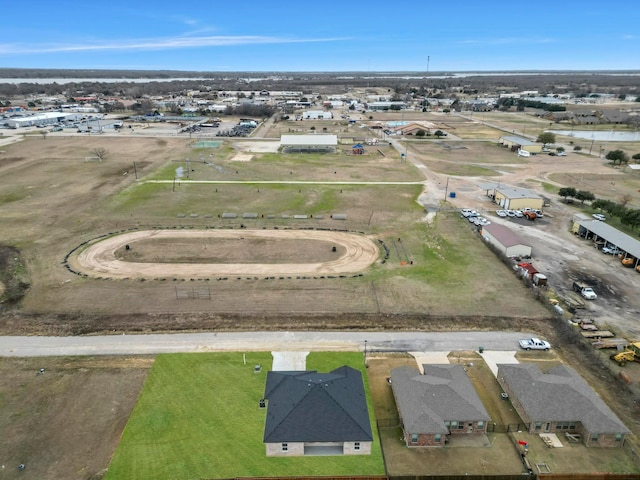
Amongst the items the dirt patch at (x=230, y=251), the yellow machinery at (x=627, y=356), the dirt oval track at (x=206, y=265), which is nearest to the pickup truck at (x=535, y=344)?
the yellow machinery at (x=627, y=356)

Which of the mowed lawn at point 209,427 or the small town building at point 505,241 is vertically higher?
the small town building at point 505,241

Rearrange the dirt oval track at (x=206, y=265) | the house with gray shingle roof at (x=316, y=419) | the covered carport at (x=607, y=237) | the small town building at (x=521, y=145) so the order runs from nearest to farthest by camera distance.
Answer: the house with gray shingle roof at (x=316, y=419) < the dirt oval track at (x=206, y=265) < the covered carport at (x=607, y=237) < the small town building at (x=521, y=145)

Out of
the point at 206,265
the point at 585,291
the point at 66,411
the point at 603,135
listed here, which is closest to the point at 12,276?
the point at 206,265

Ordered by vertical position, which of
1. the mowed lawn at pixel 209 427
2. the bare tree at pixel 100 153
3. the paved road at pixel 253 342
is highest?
the bare tree at pixel 100 153

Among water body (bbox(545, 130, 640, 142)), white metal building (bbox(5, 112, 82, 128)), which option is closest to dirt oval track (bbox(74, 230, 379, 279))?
water body (bbox(545, 130, 640, 142))

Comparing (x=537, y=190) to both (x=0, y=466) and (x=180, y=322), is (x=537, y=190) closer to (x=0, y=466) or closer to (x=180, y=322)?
(x=180, y=322)

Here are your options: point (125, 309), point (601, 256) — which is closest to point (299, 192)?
point (125, 309)

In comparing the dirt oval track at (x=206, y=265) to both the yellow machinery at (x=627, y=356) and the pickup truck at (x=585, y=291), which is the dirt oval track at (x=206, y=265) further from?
the yellow machinery at (x=627, y=356)

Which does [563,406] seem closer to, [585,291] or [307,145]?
[585,291]
